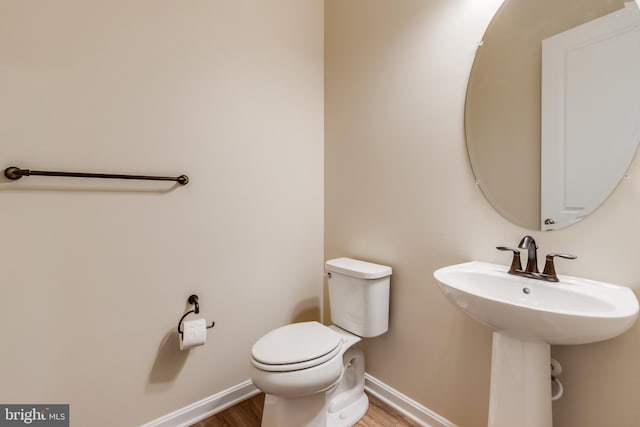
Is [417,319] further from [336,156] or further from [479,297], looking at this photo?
[336,156]

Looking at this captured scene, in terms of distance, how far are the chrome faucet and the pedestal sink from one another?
1.0 inches

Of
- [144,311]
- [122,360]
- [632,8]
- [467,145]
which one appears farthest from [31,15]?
[632,8]

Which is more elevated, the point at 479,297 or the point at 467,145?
the point at 467,145

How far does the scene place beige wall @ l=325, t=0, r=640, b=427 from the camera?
95 centimetres

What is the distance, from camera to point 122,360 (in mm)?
1320

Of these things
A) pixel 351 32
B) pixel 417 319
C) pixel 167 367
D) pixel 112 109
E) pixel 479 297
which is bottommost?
pixel 167 367

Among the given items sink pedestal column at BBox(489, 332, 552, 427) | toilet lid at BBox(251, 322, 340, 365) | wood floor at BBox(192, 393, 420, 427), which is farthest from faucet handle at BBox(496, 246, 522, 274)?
wood floor at BBox(192, 393, 420, 427)

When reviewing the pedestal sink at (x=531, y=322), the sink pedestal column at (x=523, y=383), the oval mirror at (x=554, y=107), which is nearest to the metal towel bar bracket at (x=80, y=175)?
the pedestal sink at (x=531, y=322)

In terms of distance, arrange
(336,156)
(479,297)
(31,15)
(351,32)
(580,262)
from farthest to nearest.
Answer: (336,156) → (351,32) → (31,15) → (580,262) → (479,297)

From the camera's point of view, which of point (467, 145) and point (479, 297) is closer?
point (479, 297)

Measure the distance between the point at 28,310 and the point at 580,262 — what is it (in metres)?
2.00

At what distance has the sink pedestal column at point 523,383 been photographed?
94 centimetres

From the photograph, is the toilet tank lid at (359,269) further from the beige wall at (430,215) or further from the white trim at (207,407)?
the white trim at (207,407)

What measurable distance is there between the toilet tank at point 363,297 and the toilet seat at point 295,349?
0.59 ft
